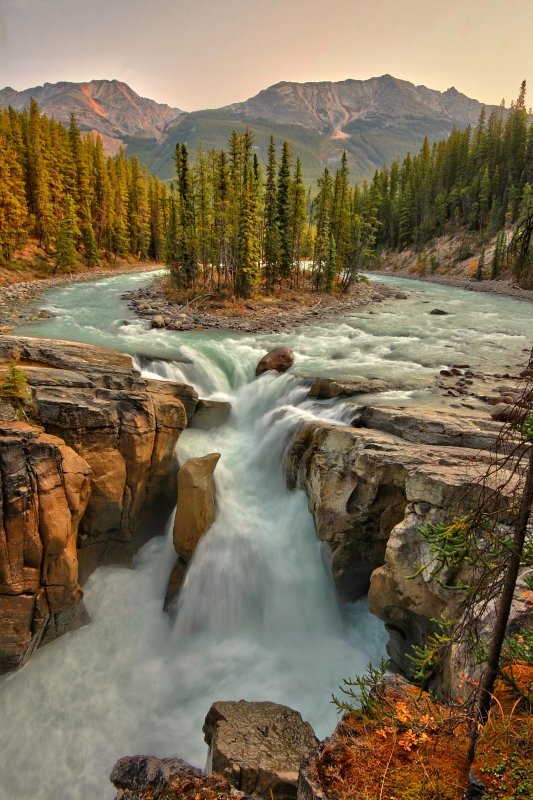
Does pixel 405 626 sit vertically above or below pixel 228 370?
below

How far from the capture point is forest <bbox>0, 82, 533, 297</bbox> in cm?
3953

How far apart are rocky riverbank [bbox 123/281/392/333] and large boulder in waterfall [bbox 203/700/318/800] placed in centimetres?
2473

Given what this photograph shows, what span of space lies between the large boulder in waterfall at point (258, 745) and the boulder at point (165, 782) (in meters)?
1.63

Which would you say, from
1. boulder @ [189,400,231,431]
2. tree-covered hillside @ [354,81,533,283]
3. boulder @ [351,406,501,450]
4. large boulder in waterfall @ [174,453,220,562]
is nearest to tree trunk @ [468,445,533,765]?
boulder @ [351,406,501,450]

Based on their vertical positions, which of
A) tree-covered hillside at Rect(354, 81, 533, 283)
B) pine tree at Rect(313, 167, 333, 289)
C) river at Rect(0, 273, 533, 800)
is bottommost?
river at Rect(0, 273, 533, 800)

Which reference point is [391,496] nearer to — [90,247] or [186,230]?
[186,230]

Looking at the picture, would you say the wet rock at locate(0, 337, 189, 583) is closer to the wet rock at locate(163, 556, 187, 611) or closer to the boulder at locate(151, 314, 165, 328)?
the wet rock at locate(163, 556, 187, 611)

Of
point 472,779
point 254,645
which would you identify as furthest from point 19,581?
point 472,779

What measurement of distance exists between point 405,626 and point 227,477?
7.56 meters

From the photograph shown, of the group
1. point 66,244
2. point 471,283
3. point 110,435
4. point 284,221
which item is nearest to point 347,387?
point 110,435

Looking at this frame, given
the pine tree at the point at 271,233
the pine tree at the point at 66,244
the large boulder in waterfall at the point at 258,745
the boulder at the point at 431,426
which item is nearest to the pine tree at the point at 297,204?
the pine tree at the point at 271,233

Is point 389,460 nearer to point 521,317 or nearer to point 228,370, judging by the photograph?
point 228,370

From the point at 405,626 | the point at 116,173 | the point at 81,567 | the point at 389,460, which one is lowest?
the point at 81,567

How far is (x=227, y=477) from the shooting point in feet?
50.0
